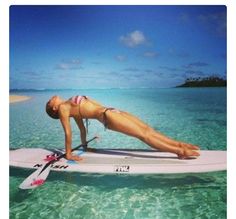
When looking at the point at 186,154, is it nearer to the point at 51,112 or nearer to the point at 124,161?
the point at 124,161

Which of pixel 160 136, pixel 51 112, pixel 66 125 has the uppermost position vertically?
pixel 51 112

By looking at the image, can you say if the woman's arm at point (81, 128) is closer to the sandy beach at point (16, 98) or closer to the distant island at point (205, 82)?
the sandy beach at point (16, 98)

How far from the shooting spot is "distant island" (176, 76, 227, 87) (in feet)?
12.3

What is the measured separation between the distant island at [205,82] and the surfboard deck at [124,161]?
0.68 meters

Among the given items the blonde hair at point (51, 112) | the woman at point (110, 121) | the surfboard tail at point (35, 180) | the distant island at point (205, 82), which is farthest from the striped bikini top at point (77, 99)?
the distant island at point (205, 82)

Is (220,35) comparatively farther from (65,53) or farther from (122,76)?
(65,53)

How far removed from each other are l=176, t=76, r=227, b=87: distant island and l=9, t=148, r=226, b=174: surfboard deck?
2.25 ft

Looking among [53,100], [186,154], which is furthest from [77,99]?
[186,154]

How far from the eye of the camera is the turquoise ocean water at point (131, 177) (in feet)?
11.2

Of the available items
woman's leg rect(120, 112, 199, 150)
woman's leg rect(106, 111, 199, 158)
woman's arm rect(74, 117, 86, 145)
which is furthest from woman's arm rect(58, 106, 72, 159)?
woman's leg rect(120, 112, 199, 150)

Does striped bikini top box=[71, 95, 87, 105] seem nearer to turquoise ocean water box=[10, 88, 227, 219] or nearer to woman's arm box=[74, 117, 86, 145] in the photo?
turquoise ocean water box=[10, 88, 227, 219]

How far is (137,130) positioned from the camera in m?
3.79

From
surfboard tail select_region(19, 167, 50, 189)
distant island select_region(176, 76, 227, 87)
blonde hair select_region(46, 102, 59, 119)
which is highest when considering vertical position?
distant island select_region(176, 76, 227, 87)

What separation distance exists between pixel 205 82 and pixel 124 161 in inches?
45.9
